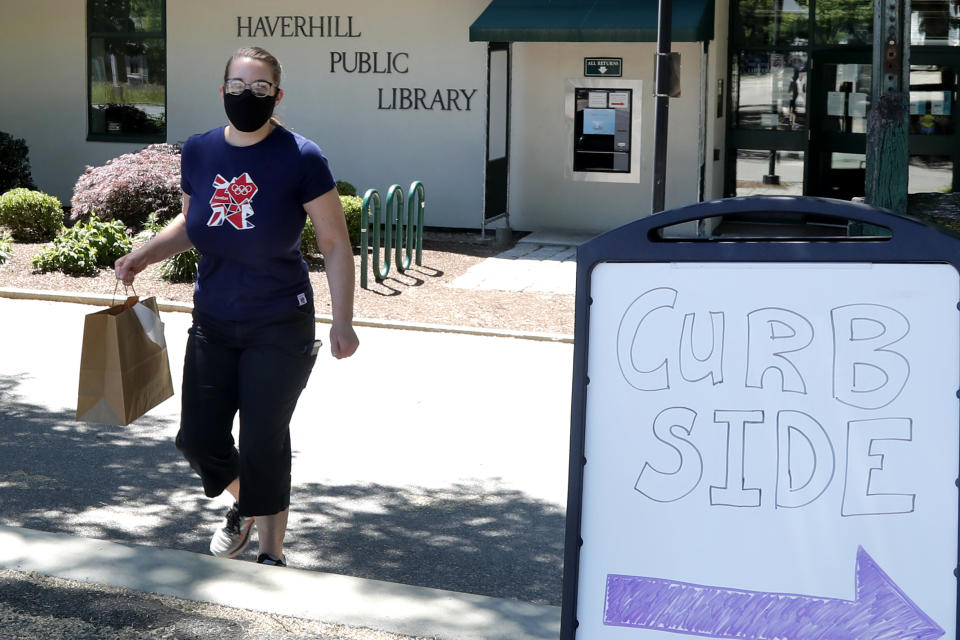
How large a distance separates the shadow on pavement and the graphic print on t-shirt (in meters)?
1.52

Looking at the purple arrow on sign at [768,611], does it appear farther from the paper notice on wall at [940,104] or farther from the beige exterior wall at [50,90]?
the beige exterior wall at [50,90]

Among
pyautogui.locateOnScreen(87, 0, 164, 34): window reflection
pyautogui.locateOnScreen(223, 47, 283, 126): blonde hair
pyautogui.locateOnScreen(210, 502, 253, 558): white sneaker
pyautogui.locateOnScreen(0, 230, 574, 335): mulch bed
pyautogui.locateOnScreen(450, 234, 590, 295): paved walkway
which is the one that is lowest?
pyautogui.locateOnScreen(210, 502, 253, 558): white sneaker

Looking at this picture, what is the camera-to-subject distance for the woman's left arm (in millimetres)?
4336

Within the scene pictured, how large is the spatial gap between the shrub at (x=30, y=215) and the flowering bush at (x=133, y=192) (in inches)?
10.1

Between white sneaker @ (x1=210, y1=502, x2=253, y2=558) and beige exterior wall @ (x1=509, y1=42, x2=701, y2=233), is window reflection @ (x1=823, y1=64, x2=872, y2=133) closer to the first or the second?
beige exterior wall @ (x1=509, y1=42, x2=701, y2=233)

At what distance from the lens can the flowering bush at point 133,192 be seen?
1407cm

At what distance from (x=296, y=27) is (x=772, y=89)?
612cm

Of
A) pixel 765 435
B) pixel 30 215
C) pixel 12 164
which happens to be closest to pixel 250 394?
pixel 765 435

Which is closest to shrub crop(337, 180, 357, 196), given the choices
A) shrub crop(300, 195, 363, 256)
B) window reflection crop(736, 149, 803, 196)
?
shrub crop(300, 195, 363, 256)

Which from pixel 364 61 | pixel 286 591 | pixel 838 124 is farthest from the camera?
pixel 364 61

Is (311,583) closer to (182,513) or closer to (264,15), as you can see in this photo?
(182,513)

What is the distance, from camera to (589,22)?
1416cm

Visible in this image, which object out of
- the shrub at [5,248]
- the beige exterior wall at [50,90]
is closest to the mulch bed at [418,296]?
the shrub at [5,248]

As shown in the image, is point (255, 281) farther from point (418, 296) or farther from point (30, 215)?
point (30, 215)
